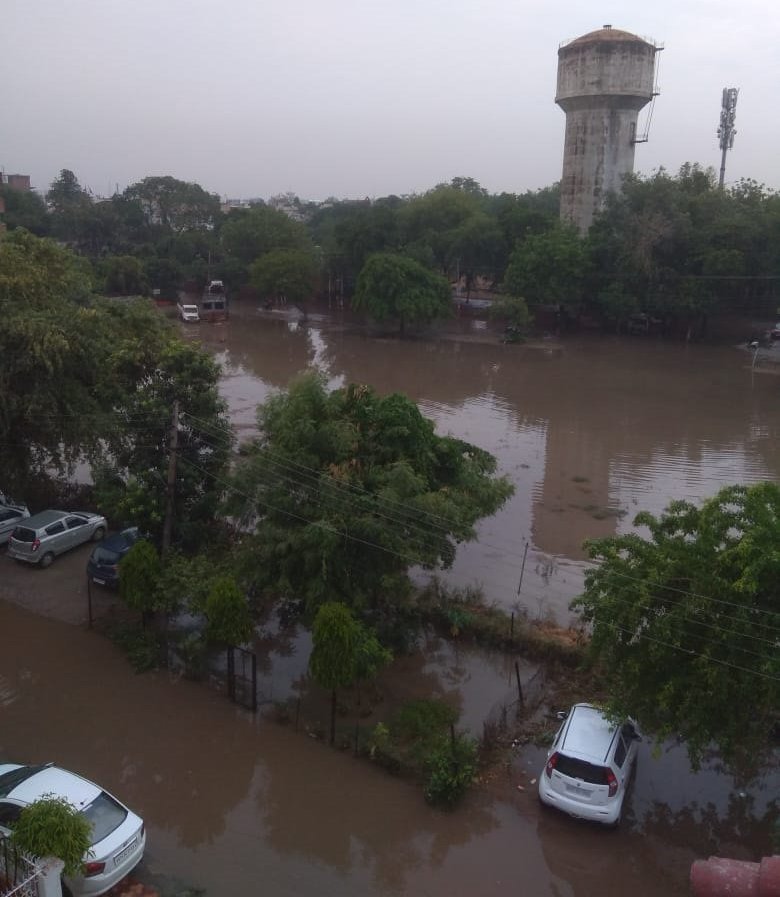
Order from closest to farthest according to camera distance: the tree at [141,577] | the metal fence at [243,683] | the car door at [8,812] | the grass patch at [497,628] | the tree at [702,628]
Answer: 1. the car door at [8,812]
2. the tree at [702,628]
3. the metal fence at [243,683]
4. the tree at [141,577]
5. the grass patch at [497,628]

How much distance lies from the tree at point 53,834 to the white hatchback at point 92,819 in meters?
0.85

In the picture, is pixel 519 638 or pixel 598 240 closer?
pixel 519 638

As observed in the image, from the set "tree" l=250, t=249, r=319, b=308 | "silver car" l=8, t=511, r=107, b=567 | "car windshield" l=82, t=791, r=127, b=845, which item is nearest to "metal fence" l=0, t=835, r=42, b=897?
"car windshield" l=82, t=791, r=127, b=845

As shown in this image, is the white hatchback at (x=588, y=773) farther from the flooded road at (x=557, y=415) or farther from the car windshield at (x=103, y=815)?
the flooded road at (x=557, y=415)

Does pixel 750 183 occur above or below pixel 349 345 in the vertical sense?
above

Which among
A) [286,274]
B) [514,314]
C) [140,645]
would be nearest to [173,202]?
[286,274]

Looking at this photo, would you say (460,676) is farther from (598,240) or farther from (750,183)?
(750,183)

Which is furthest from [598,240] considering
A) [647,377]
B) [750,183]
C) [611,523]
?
[611,523]

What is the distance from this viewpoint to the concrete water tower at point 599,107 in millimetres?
50750

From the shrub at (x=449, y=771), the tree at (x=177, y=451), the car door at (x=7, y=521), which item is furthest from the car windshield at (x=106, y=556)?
the shrub at (x=449, y=771)

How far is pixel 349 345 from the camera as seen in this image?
42969 mm

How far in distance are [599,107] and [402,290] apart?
20080 millimetres

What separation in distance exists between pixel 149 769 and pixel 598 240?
136 ft

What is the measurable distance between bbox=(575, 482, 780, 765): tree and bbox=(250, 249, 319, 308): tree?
1734 inches
